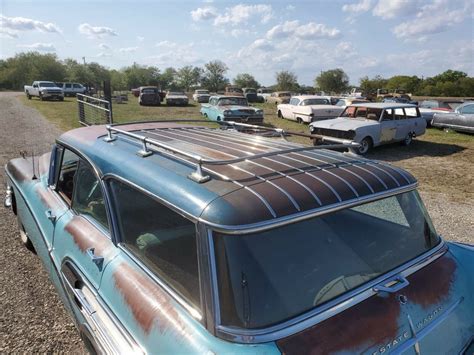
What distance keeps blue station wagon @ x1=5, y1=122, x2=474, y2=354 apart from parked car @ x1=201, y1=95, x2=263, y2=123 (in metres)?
13.0

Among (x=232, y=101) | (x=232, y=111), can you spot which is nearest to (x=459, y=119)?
(x=232, y=111)

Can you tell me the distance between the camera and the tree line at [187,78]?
5231 cm

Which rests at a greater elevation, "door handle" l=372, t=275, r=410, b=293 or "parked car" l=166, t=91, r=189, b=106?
"door handle" l=372, t=275, r=410, b=293

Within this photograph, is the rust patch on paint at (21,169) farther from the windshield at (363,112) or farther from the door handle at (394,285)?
the windshield at (363,112)

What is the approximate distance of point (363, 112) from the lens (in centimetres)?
1147

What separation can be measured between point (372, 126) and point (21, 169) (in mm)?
9305

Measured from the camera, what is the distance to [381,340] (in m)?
1.50

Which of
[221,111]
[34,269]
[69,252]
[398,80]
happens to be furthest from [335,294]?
[398,80]

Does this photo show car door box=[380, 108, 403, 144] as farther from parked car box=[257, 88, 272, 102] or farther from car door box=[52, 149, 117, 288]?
parked car box=[257, 88, 272, 102]

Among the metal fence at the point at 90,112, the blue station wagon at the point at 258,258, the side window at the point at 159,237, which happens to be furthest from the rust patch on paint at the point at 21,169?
the metal fence at the point at 90,112

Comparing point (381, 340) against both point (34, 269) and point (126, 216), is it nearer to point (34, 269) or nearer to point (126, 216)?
point (126, 216)

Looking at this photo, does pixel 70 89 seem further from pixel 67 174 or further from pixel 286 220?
pixel 286 220

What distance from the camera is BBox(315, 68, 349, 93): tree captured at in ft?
200

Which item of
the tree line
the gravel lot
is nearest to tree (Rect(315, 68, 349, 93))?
the tree line
